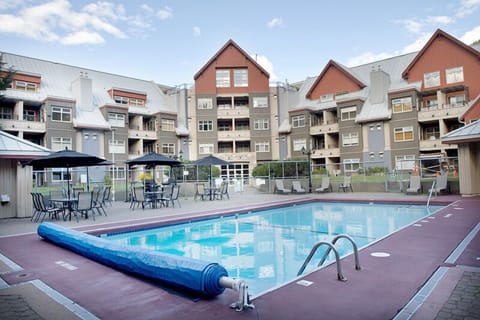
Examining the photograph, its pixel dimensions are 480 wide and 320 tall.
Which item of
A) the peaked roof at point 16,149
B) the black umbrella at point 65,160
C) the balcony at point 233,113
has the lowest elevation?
the black umbrella at point 65,160

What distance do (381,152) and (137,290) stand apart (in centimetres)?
2806

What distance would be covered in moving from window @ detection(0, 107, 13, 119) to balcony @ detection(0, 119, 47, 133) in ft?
5.80

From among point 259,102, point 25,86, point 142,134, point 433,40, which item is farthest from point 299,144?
point 25,86

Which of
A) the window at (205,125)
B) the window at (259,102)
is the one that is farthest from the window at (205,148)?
the window at (259,102)

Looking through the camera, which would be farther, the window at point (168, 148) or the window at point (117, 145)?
the window at point (168, 148)

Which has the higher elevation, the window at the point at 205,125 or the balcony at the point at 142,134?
the window at the point at 205,125

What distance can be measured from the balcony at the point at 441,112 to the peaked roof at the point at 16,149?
2636 cm

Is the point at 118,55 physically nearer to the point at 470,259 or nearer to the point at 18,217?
the point at 18,217

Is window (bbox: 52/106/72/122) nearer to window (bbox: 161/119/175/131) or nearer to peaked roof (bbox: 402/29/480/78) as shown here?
window (bbox: 161/119/175/131)

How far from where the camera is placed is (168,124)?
3388 cm

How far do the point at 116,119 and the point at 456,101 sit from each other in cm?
2850

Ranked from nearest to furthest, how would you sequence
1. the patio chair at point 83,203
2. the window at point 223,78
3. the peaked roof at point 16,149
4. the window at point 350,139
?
1. the patio chair at point 83,203
2. the peaked roof at point 16,149
3. the window at point 350,139
4. the window at point 223,78

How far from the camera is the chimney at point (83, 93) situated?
29.6 m

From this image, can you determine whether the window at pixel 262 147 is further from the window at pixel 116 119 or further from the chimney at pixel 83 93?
the chimney at pixel 83 93
